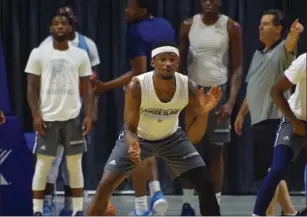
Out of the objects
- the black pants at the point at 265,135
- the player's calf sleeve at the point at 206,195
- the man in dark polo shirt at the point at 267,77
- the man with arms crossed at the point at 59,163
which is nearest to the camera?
the player's calf sleeve at the point at 206,195

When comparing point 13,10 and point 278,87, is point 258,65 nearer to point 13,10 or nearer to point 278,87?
point 278,87

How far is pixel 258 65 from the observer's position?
5.60 m

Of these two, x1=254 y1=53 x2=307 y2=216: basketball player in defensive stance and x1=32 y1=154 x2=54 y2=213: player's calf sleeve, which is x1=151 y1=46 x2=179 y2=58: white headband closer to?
x1=254 y1=53 x2=307 y2=216: basketball player in defensive stance

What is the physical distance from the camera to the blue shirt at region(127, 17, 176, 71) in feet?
19.0

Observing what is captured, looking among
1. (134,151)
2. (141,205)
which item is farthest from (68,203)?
(134,151)

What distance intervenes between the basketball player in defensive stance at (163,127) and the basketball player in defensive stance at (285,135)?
14.5 inches

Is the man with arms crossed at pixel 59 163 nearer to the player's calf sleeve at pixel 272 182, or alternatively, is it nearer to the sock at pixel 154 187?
the sock at pixel 154 187

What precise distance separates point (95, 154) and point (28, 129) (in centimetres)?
71

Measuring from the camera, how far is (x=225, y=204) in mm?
7309

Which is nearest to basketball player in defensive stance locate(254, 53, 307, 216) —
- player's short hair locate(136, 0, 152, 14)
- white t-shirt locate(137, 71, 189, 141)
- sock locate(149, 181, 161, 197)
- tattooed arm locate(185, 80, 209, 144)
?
tattooed arm locate(185, 80, 209, 144)

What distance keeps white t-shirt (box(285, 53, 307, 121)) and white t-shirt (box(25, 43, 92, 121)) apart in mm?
1647

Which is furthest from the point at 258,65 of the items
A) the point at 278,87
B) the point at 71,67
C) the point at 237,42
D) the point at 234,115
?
the point at 234,115

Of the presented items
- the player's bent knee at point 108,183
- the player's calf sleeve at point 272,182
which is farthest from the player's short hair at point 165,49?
the player's calf sleeve at point 272,182

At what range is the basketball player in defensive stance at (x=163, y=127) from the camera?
468 centimetres
